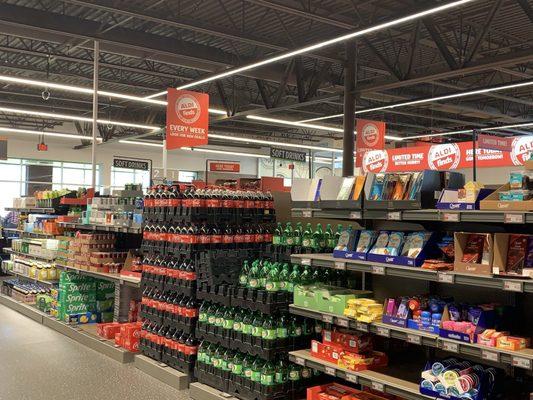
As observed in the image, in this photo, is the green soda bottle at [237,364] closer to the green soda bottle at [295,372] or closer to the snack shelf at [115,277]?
the green soda bottle at [295,372]

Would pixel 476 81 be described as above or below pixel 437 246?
above

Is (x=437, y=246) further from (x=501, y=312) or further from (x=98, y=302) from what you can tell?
(x=98, y=302)

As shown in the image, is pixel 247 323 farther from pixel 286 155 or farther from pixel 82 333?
pixel 286 155

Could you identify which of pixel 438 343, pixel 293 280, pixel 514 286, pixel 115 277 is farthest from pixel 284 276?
pixel 115 277

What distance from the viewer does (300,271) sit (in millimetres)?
5117

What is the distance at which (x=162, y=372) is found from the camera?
5867mm

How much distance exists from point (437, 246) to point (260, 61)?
18.2 ft

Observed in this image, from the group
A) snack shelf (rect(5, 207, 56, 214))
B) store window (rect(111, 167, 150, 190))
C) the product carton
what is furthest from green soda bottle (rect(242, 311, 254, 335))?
store window (rect(111, 167, 150, 190))

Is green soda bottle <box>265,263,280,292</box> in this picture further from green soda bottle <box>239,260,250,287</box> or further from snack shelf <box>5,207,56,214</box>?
snack shelf <box>5,207,56,214</box>

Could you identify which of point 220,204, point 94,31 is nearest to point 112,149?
point 94,31

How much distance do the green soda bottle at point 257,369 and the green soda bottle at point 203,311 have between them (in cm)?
80

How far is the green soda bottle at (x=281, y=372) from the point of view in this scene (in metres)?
4.82

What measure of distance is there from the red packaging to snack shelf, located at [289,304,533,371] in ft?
0.60

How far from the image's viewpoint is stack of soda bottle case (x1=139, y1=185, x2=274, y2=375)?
572cm
